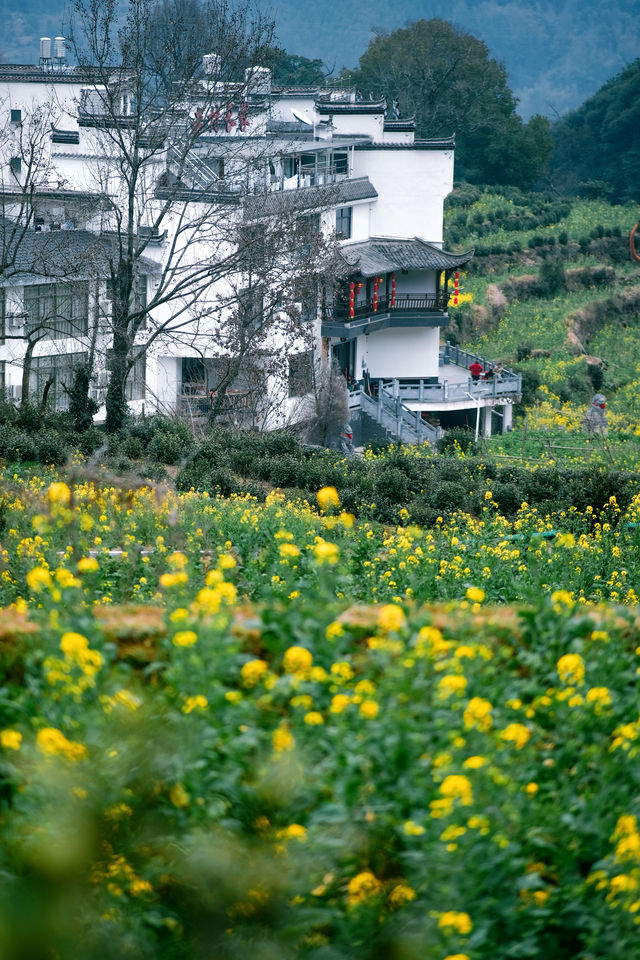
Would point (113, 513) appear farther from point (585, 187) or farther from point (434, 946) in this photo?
point (585, 187)

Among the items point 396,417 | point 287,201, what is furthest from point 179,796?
point 396,417

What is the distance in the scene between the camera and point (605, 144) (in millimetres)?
83938

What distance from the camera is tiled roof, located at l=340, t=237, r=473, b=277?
42.3 m

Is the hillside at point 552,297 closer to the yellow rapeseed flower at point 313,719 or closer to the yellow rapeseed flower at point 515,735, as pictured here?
the yellow rapeseed flower at point 515,735

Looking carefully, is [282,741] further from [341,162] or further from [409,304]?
[341,162]

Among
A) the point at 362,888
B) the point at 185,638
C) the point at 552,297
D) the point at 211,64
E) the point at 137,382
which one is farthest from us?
the point at 552,297

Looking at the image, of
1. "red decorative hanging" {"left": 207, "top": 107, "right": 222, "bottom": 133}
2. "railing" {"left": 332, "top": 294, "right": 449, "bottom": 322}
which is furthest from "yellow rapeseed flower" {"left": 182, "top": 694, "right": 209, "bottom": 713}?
"railing" {"left": 332, "top": 294, "right": 449, "bottom": 322}

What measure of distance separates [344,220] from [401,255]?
2.66 meters

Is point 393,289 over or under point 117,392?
over

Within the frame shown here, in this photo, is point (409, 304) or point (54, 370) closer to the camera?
point (54, 370)

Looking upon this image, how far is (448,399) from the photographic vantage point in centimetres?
3816

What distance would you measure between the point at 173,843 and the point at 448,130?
240 feet

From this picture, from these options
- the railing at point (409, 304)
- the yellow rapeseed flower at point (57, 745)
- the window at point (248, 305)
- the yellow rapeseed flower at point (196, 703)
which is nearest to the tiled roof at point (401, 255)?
the railing at point (409, 304)

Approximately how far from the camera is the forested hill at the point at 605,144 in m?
80.4
